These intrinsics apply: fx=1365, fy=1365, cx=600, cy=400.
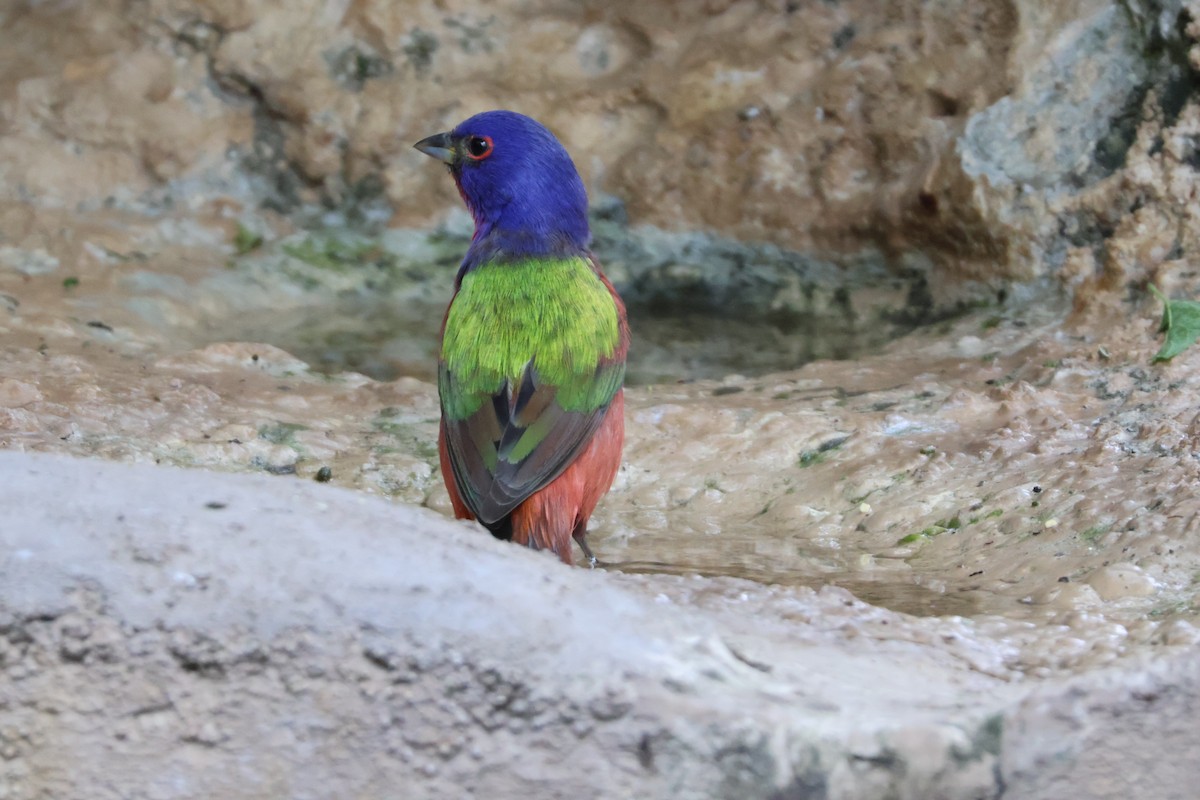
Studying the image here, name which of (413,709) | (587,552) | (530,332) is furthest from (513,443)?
(413,709)

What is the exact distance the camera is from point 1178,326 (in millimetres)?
4832

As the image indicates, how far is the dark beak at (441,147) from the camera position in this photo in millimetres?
5105

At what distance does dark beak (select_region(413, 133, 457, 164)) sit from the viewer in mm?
5105

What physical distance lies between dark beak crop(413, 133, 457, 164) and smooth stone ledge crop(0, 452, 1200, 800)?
296 centimetres

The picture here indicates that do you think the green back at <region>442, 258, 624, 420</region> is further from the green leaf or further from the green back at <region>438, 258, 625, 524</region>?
the green leaf

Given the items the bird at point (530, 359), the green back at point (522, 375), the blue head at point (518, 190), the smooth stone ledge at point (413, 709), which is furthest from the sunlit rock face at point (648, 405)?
the blue head at point (518, 190)

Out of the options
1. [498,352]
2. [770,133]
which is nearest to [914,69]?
[770,133]

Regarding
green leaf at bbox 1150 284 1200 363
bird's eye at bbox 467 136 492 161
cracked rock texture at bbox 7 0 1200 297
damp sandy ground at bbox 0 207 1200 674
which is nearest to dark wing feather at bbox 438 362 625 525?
damp sandy ground at bbox 0 207 1200 674

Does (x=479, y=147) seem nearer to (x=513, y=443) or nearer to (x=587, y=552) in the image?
(x=513, y=443)

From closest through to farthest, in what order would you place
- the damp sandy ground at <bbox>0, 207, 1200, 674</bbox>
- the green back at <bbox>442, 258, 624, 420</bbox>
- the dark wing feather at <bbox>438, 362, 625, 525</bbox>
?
the damp sandy ground at <bbox>0, 207, 1200, 674</bbox>, the dark wing feather at <bbox>438, 362, 625, 525</bbox>, the green back at <bbox>442, 258, 624, 420</bbox>

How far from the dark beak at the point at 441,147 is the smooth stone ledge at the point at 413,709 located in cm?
296

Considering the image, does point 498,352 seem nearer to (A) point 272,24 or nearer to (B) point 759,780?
(B) point 759,780

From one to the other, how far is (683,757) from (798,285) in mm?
4779

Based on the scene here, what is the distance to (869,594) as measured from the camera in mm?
3752
